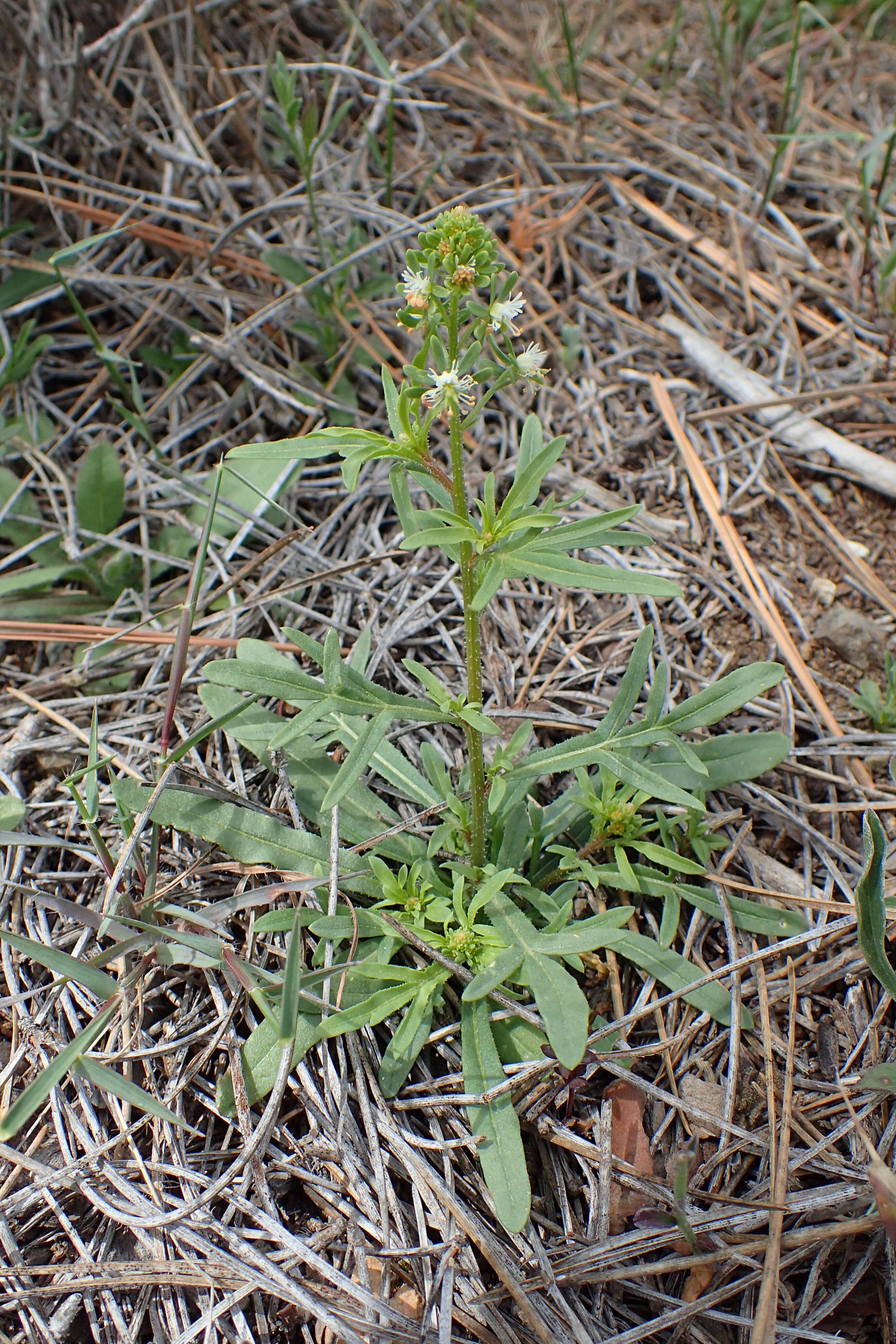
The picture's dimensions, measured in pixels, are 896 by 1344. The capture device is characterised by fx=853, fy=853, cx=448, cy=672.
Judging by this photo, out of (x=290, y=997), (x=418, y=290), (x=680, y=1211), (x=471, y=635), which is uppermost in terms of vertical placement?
(x=418, y=290)

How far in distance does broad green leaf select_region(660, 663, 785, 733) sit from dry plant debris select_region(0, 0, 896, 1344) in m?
0.43

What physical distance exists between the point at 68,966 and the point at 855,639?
252 centimetres

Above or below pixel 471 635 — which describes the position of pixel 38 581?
below

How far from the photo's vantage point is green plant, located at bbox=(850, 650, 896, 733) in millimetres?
2635

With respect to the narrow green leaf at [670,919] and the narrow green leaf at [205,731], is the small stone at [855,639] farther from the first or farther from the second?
the narrow green leaf at [205,731]

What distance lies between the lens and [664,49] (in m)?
4.40

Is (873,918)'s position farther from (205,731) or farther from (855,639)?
(205,731)

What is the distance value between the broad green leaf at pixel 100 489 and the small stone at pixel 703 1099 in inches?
104

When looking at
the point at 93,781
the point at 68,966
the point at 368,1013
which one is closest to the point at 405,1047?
the point at 368,1013

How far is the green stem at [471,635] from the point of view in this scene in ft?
5.92

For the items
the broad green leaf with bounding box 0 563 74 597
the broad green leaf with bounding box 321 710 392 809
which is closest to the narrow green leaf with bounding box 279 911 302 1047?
the broad green leaf with bounding box 321 710 392 809

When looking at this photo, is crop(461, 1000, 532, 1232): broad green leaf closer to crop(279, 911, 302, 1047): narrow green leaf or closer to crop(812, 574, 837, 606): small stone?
crop(279, 911, 302, 1047): narrow green leaf

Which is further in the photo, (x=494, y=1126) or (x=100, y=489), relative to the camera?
(x=100, y=489)

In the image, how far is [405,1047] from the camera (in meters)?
2.04
